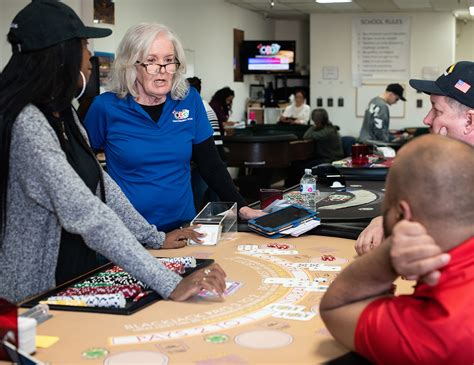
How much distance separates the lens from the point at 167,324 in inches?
65.2

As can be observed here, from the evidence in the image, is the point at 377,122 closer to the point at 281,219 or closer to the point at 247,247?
the point at 281,219

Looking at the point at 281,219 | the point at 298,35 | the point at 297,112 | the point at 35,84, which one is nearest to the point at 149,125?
the point at 281,219

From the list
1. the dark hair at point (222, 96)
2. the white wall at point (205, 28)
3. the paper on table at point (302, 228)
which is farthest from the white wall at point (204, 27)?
the paper on table at point (302, 228)

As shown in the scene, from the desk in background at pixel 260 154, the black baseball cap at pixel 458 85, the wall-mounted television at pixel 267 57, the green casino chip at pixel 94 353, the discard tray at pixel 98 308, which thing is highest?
the wall-mounted television at pixel 267 57

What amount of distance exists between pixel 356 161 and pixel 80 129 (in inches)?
130

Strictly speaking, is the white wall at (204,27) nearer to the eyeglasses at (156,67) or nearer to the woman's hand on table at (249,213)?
the eyeglasses at (156,67)

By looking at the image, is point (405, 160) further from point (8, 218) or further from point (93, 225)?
point (8, 218)

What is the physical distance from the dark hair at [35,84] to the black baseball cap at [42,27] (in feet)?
0.06

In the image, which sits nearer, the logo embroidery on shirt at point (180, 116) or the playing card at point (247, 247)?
the playing card at point (247, 247)

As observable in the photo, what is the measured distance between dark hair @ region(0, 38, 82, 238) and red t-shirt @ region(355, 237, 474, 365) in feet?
3.32

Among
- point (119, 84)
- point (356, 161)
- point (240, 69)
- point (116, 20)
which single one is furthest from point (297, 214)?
point (240, 69)

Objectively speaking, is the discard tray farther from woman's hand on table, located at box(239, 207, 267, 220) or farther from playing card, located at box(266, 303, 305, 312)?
woman's hand on table, located at box(239, 207, 267, 220)

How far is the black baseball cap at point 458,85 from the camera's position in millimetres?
2416

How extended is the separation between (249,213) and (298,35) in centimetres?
1166
